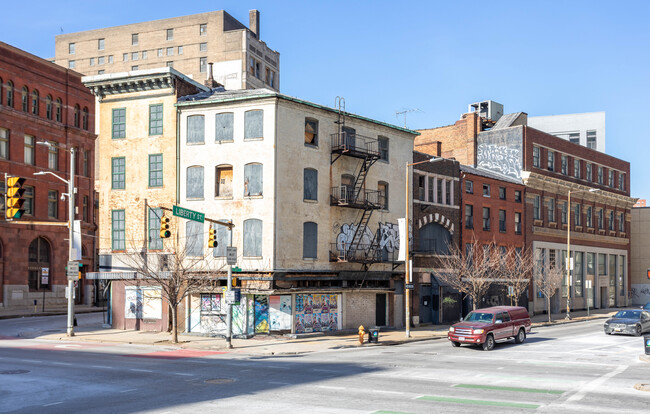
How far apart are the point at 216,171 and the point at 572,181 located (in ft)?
148

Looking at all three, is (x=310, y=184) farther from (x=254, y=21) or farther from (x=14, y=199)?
(x=254, y=21)

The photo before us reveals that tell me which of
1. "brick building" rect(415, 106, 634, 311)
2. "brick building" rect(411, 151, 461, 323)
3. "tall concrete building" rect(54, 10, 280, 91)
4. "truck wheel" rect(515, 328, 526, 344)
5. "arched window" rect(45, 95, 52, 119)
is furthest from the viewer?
"tall concrete building" rect(54, 10, 280, 91)

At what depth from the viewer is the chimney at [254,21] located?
107m

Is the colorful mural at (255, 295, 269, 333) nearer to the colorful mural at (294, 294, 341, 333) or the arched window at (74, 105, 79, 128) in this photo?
the colorful mural at (294, 294, 341, 333)

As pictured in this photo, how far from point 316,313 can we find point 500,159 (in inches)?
1253

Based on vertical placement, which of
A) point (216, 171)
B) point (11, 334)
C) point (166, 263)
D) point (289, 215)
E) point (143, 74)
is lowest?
point (11, 334)

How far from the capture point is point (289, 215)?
39.5 m

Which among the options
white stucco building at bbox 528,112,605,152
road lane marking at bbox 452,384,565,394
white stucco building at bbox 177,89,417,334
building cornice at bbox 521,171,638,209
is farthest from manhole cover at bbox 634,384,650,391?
white stucco building at bbox 528,112,605,152

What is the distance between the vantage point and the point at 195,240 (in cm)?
4031

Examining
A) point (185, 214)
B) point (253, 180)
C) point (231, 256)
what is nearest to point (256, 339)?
point (231, 256)

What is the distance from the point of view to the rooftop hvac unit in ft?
248

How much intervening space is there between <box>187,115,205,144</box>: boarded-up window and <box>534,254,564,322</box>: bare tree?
32849mm

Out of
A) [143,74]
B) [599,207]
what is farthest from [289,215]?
[599,207]

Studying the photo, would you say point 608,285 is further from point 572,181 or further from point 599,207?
point 572,181
